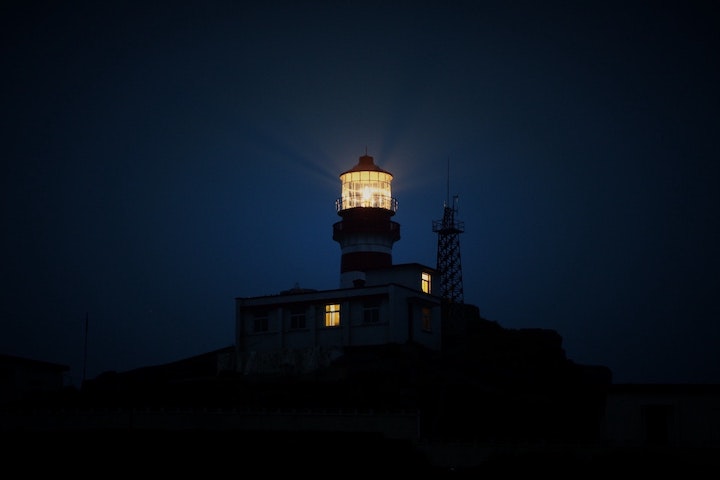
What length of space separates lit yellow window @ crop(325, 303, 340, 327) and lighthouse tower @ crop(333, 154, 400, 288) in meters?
5.50

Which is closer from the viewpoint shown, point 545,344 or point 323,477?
point 323,477

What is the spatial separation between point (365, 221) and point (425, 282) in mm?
6874

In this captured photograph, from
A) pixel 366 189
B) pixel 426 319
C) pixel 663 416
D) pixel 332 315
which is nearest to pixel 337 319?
pixel 332 315

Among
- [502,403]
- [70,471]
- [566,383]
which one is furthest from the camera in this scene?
[566,383]

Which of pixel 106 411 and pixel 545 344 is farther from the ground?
pixel 545 344

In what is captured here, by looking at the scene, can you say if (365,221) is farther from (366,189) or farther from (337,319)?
(337,319)

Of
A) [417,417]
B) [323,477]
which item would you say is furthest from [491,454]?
[323,477]

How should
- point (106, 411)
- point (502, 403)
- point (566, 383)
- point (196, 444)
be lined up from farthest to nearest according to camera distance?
point (566, 383) → point (106, 411) → point (502, 403) → point (196, 444)

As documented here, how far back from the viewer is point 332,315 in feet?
170

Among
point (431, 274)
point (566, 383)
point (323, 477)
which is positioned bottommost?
point (323, 477)

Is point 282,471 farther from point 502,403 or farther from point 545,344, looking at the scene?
point 545,344

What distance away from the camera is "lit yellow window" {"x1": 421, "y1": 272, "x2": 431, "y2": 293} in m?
54.6

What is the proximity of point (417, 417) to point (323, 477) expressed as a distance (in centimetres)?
550

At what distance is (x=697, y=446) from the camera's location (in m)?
33.5
